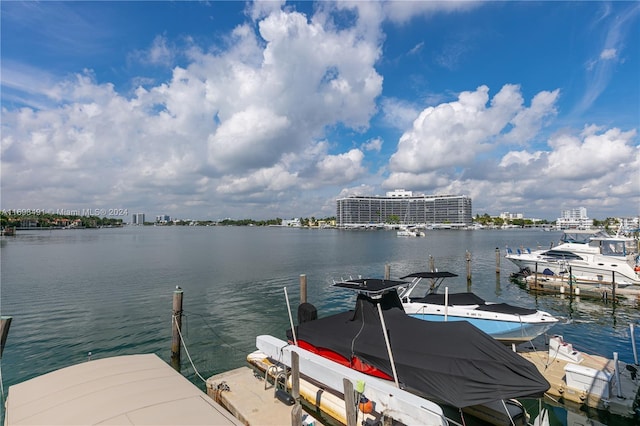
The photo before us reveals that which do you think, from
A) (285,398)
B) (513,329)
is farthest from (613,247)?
(285,398)

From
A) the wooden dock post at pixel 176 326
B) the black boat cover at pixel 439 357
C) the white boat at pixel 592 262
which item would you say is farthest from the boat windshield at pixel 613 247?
the wooden dock post at pixel 176 326

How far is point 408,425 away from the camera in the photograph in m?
7.31

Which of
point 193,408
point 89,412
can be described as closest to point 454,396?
point 193,408

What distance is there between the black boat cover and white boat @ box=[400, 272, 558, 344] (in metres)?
4.76

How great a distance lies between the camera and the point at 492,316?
1435cm

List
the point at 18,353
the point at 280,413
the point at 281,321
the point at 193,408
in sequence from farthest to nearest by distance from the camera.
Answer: the point at 281,321
the point at 18,353
the point at 280,413
the point at 193,408

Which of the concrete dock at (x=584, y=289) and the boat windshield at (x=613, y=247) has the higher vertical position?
the boat windshield at (x=613, y=247)

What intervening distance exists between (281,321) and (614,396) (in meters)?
14.9

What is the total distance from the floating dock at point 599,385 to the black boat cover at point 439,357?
401 centimetres

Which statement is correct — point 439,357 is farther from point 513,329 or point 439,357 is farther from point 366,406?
point 513,329

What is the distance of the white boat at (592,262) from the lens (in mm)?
26625

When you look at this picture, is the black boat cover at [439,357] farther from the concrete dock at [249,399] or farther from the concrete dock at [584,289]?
the concrete dock at [584,289]

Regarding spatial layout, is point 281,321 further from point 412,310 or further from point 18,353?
point 18,353

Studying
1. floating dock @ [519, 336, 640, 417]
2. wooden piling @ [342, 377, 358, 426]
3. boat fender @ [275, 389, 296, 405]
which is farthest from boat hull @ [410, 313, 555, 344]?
wooden piling @ [342, 377, 358, 426]
